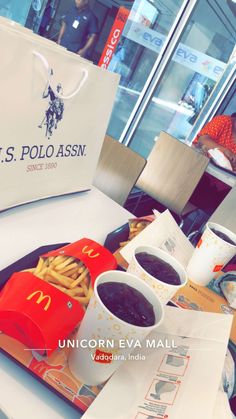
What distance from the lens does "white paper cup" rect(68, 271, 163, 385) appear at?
41 centimetres

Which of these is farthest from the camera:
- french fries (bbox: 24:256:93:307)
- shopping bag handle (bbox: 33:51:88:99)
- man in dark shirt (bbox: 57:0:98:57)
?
man in dark shirt (bbox: 57:0:98:57)

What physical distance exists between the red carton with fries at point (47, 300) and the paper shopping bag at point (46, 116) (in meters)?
0.26

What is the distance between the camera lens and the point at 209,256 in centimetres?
80

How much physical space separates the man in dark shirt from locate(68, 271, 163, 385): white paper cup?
3.63 m

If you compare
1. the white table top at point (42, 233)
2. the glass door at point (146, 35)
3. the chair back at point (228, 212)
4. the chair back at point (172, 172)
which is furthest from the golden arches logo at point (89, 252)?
the glass door at point (146, 35)

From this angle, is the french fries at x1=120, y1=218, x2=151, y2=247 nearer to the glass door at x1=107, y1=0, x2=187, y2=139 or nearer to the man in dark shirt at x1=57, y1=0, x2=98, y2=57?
the glass door at x1=107, y1=0, x2=187, y2=139

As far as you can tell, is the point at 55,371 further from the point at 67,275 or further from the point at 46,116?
the point at 46,116

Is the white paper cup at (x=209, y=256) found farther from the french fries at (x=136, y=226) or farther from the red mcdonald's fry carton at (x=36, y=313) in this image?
the red mcdonald's fry carton at (x=36, y=313)

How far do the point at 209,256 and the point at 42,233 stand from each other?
40cm

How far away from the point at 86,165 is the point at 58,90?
303 mm

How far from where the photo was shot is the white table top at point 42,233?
0.43m

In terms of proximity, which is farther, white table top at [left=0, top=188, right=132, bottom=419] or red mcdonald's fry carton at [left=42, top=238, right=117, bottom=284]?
red mcdonald's fry carton at [left=42, top=238, right=117, bottom=284]

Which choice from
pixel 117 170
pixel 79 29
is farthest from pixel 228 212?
pixel 79 29

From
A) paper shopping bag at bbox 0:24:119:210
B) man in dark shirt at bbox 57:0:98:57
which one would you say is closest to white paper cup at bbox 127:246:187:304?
paper shopping bag at bbox 0:24:119:210
